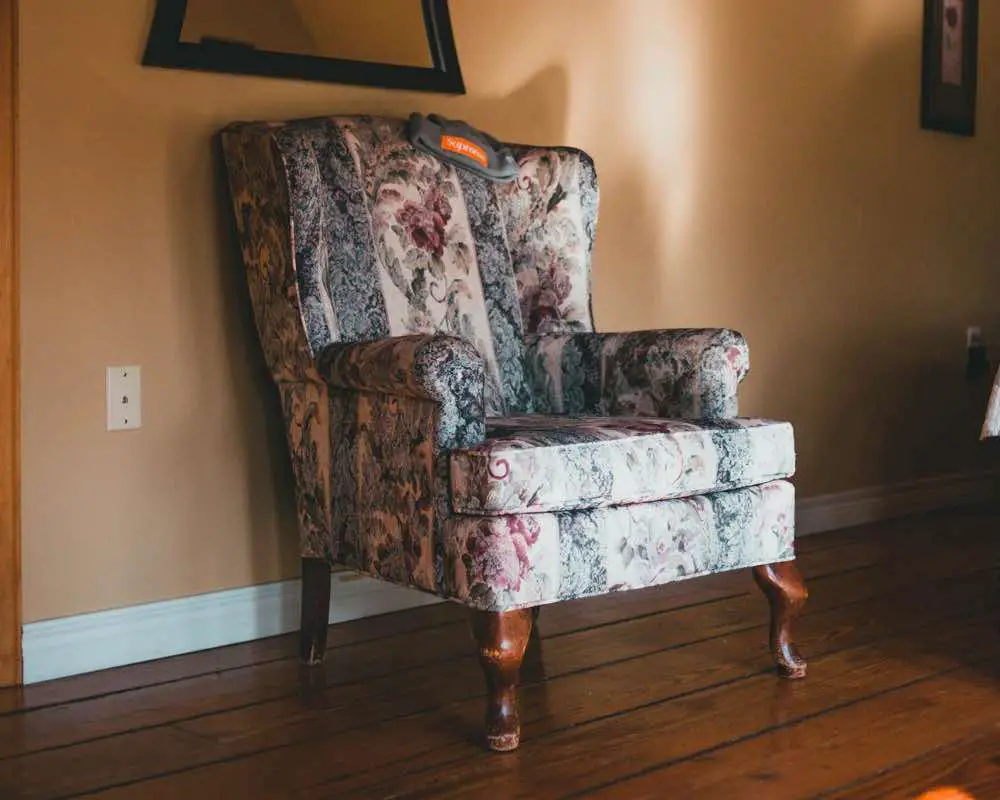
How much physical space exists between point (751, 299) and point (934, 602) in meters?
1.01

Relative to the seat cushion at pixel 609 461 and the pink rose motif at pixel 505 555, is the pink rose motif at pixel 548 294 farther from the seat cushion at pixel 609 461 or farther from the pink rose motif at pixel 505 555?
the pink rose motif at pixel 505 555

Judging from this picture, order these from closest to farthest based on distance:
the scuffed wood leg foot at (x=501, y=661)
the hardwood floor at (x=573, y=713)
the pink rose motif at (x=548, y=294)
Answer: the hardwood floor at (x=573, y=713) → the scuffed wood leg foot at (x=501, y=661) → the pink rose motif at (x=548, y=294)

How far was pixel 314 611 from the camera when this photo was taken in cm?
240

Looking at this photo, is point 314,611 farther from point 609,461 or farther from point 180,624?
point 609,461

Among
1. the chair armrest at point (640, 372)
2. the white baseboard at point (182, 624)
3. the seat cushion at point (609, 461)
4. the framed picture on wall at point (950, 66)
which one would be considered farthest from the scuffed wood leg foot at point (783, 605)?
the framed picture on wall at point (950, 66)

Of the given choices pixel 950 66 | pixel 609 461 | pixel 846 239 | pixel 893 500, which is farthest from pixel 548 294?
pixel 950 66

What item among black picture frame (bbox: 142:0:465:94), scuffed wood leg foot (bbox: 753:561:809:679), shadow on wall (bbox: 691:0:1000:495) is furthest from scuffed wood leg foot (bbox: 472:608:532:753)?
shadow on wall (bbox: 691:0:1000:495)

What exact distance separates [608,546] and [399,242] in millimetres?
770

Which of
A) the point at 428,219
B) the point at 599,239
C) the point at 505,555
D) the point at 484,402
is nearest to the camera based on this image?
the point at 505,555

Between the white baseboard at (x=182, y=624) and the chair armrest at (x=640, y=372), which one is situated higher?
the chair armrest at (x=640, y=372)

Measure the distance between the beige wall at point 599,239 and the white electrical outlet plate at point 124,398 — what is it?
0.02m

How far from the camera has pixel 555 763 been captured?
1.87 meters

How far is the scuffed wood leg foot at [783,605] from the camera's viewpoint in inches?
88.7

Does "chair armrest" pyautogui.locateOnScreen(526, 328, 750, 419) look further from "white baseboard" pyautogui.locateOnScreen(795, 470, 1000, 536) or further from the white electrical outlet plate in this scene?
"white baseboard" pyautogui.locateOnScreen(795, 470, 1000, 536)
